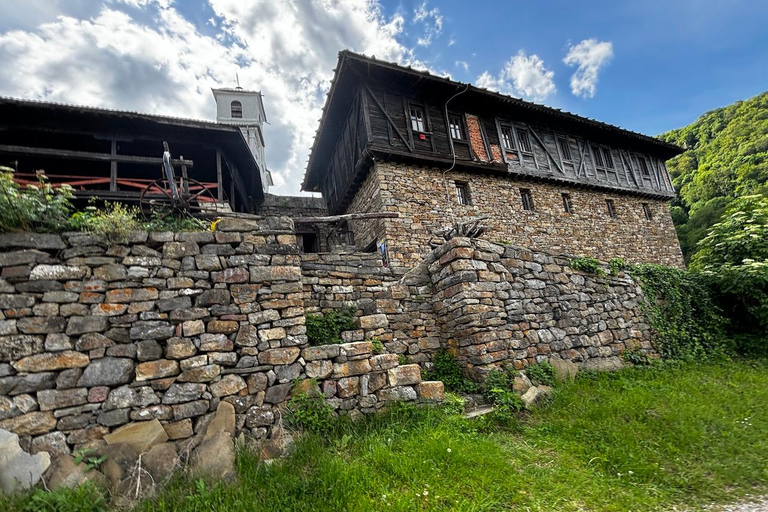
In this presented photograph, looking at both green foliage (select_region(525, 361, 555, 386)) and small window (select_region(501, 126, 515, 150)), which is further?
small window (select_region(501, 126, 515, 150))

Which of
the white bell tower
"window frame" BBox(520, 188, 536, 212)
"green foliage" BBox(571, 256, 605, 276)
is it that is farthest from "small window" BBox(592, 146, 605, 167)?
the white bell tower

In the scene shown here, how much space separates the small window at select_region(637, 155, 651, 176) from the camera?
17281 millimetres

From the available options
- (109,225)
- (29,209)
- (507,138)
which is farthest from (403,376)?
(507,138)

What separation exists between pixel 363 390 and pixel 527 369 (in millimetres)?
2729

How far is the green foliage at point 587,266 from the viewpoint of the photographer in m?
6.70

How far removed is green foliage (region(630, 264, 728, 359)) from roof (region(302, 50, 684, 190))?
848cm

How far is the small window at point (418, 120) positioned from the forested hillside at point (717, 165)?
702 inches

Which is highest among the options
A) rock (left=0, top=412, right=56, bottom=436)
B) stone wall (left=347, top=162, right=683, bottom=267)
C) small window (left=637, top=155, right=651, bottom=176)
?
small window (left=637, top=155, right=651, bottom=176)

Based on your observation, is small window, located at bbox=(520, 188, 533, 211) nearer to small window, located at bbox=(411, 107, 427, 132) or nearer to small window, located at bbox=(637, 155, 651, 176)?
small window, located at bbox=(411, 107, 427, 132)

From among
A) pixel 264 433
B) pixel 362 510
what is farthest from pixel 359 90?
pixel 362 510

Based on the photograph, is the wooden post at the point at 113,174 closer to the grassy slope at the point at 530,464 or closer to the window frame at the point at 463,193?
the grassy slope at the point at 530,464

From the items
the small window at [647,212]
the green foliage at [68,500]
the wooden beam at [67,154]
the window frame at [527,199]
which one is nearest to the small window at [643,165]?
the small window at [647,212]

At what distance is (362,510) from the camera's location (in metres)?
2.52

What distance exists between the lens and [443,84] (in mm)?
11867
